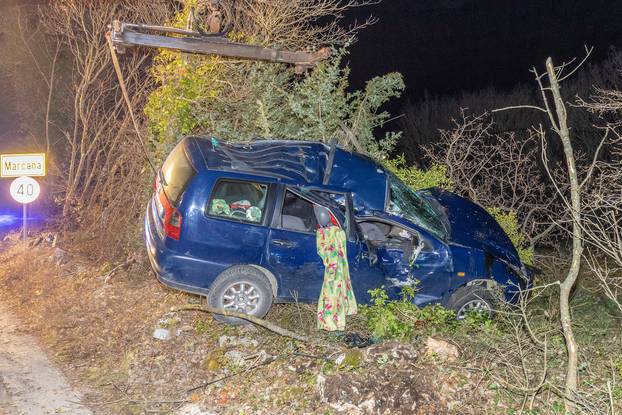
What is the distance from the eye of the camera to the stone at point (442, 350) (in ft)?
22.3

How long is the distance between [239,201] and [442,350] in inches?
117

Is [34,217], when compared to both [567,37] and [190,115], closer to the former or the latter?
[190,115]

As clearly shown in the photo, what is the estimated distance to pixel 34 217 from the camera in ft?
57.4

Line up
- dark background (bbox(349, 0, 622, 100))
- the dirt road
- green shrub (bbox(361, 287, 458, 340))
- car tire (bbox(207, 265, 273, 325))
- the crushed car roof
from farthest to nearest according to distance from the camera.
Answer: dark background (bbox(349, 0, 622, 100)), the crushed car roof, car tire (bbox(207, 265, 273, 325)), green shrub (bbox(361, 287, 458, 340)), the dirt road

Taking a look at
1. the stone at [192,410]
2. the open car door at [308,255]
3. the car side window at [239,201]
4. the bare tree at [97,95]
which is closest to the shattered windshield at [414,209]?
the open car door at [308,255]

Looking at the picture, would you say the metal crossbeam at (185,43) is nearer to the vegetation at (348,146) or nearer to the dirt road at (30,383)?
the vegetation at (348,146)

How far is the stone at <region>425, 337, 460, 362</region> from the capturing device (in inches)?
267

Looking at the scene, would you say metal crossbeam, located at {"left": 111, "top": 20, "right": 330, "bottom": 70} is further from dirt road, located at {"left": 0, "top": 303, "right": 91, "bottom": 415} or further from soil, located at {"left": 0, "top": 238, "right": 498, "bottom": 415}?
dirt road, located at {"left": 0, "top": 303, "right": 91, "bottom": 415}

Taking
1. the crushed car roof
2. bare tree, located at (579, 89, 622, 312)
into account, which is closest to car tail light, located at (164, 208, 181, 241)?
the crushed car roof

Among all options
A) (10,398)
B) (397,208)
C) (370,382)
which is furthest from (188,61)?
(370,382)

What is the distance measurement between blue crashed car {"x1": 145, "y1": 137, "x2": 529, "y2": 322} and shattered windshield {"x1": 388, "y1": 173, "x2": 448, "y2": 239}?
0.8 inches

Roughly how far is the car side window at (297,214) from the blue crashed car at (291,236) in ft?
0.05

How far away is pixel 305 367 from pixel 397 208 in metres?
2.50

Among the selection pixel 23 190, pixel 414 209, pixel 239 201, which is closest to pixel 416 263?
pixel 414 209
